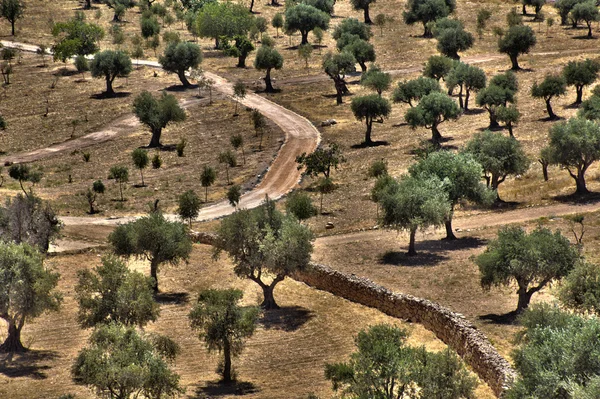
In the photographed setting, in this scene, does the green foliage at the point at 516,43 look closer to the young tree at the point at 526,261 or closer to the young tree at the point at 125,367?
the young tree at the point at 526,261

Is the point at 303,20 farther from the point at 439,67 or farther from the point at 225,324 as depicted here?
the point at 225,324

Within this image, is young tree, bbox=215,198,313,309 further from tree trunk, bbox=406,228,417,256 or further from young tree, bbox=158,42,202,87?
young tree, bbox=158,42,202,87

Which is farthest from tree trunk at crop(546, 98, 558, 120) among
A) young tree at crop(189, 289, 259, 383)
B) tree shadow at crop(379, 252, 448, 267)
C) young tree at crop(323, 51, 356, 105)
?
young tree at crop(189, 289, 259, 383)

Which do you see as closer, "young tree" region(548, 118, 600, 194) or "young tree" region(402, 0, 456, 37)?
"young tree" region(548, 118, 600, 194)

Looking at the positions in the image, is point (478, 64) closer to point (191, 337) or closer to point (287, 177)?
point (287, 177)

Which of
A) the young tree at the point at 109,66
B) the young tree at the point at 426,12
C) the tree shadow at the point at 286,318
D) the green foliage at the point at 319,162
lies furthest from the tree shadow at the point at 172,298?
the young tree at the point at 426,12

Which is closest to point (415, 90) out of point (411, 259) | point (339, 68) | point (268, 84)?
point (339, 68)
